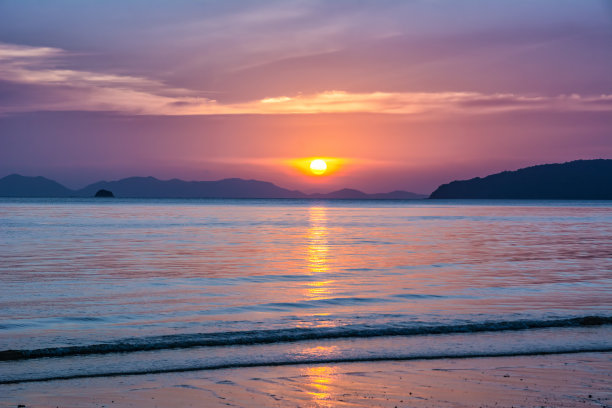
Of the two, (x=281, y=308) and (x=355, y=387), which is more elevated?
(x=355, y=387)

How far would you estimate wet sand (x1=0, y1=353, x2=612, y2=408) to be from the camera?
26.0 ft

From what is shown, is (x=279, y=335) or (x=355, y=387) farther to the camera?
(x=279, y=335)

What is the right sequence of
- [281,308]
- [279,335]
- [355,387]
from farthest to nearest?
1. [281,308]
2. [279,335]
3. [355,387]

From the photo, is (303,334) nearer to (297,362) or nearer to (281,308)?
(297,362)

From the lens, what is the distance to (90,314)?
14.5 metres

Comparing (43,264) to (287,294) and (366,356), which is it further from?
(366,356)

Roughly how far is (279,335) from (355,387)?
3.79m

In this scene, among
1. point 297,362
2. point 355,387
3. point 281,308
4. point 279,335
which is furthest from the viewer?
point 281,308

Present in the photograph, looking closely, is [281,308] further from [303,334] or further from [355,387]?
[355,387]

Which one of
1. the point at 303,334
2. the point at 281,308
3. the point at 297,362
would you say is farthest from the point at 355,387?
the point at 281,308

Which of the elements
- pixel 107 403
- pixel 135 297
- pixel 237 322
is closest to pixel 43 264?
pixel 135 297

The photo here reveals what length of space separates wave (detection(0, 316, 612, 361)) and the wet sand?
6.36ft

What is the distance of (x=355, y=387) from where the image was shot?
28.3 feet

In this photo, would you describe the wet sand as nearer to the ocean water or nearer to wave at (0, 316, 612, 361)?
the ocean water
